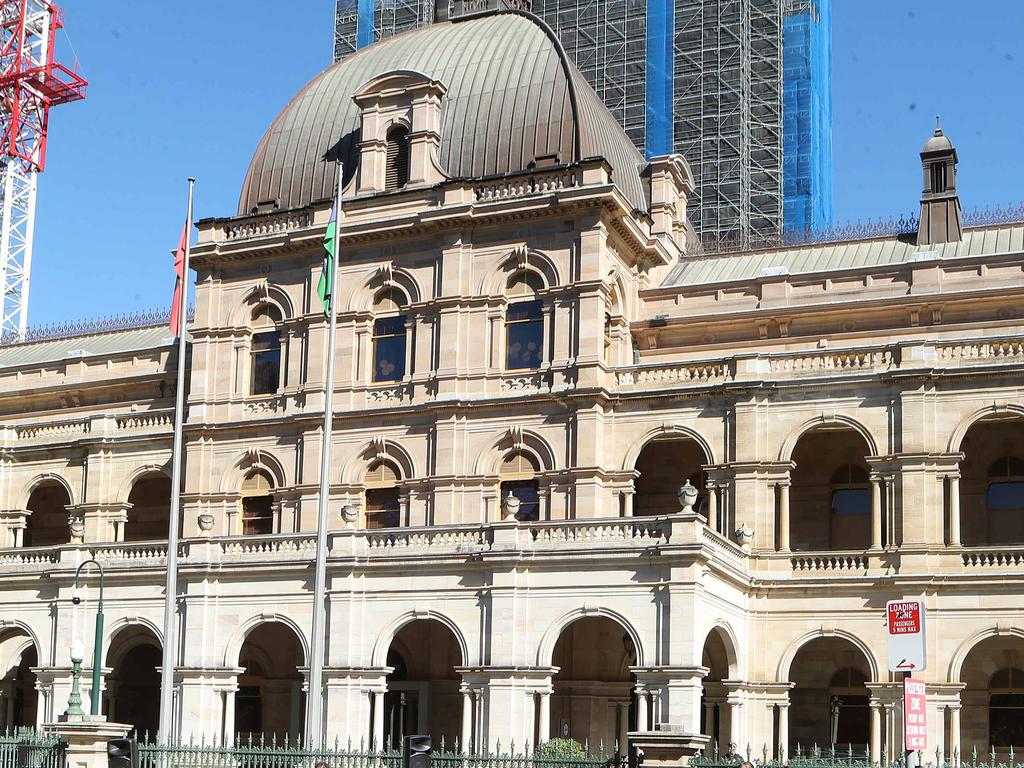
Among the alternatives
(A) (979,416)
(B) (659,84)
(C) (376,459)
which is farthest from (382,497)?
(B) (659,84)

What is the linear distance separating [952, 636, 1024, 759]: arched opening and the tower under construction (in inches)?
1236

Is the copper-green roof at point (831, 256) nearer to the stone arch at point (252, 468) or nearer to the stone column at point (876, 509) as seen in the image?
the stone column at point (876, 509)

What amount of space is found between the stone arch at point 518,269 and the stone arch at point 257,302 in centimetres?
688

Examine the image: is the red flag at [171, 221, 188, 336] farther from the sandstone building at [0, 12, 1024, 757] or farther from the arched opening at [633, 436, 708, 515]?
the arched opening at [633, 436, 708, 515]

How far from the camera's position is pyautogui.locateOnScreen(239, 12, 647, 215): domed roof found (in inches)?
1820

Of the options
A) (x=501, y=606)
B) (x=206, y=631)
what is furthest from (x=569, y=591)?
(x=206, y=631)

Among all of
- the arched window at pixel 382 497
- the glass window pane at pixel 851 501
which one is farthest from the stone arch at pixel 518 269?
the glass window pane at pixel 851 501

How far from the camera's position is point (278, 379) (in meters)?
47.3

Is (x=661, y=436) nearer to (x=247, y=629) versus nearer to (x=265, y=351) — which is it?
(x=247, y=629)

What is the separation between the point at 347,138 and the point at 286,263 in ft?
15.5

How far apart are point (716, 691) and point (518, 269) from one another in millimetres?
13441

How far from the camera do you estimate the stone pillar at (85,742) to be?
28.9 m

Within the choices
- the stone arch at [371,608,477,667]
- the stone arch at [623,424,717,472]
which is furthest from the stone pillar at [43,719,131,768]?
the stone arch at [623,424,717,472]

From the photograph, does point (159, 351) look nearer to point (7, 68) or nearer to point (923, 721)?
point (7, 68)
